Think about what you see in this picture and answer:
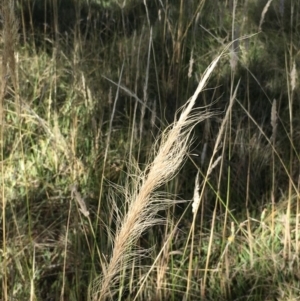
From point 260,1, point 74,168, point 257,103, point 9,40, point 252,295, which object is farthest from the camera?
point 260,1

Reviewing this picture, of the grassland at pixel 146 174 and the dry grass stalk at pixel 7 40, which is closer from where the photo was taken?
the dry grass stalk at pixel 7 40

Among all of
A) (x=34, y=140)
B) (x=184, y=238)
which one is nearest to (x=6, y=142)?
(x=34, y=140)

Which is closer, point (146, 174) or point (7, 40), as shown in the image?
point (7, 40)

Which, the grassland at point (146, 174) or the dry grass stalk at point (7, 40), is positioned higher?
the dry grass stalk at point (7, 40)

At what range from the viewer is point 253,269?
5.46 feet

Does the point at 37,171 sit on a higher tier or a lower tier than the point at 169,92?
lower

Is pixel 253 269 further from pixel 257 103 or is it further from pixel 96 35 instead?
pixel 96 35

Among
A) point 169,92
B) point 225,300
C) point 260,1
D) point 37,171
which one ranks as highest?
point 260,1

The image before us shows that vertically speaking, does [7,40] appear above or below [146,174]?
above

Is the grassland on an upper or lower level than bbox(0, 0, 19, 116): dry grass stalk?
lower

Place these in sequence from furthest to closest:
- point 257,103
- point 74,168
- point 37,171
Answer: point 257,103
point 37,171
point 74,168

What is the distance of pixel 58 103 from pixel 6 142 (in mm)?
346

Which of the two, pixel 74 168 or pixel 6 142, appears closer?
pixel 74 168

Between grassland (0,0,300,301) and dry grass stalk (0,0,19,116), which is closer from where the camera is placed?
dry grass stalk (0,0,19,116)
